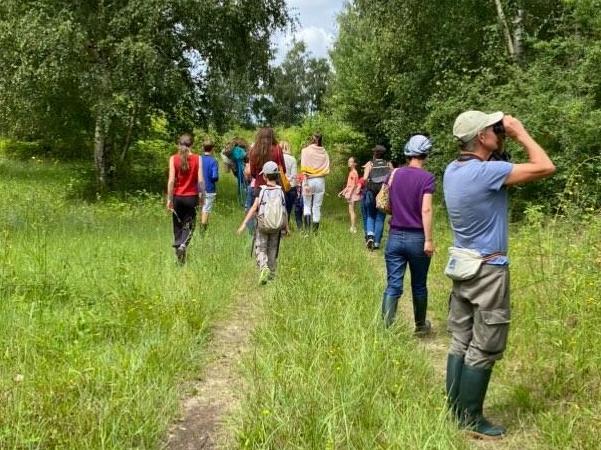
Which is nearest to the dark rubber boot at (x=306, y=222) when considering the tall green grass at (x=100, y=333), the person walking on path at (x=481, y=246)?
→ the tall green grass at (x=100, y=333)

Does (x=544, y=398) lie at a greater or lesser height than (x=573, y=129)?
lesser

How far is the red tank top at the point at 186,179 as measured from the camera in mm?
8016

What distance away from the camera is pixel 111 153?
61.4 feet

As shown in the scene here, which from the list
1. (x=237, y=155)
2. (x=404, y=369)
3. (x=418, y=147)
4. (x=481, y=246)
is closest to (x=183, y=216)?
(x=418, y=147)

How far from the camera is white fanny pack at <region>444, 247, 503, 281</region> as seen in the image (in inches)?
140

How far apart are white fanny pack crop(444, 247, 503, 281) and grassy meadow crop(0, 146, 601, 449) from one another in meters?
0.76

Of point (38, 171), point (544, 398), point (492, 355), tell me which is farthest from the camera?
point (38, 171)

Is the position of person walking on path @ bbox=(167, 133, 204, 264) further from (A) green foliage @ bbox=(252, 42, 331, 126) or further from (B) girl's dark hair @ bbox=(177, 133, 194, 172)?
(A) green foliage @ bbox=(252, 42, 331, 126)

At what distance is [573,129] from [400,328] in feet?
21.1

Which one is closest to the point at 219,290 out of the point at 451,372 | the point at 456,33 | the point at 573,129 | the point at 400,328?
the point at 400,328

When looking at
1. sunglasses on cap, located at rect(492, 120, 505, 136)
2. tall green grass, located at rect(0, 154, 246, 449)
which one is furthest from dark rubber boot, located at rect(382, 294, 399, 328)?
sunglasses on cap, located at rect(492, 120, 505, 136)

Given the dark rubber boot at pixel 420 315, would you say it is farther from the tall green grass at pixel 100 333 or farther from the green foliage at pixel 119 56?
the green foliage at pixel 119 56

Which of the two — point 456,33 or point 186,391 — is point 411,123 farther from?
point 186,391

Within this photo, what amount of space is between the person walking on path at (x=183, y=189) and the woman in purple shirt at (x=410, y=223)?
3.29m
